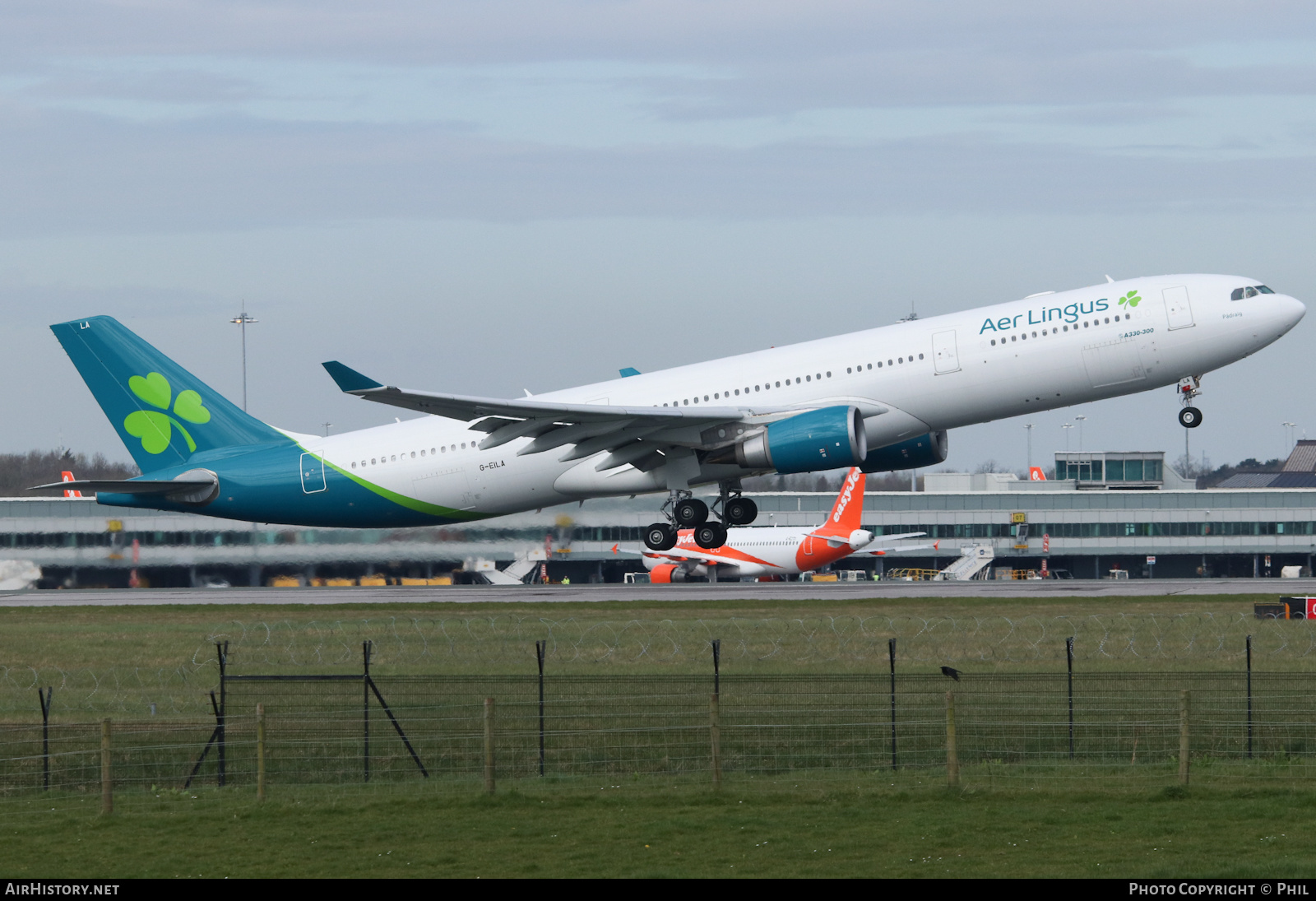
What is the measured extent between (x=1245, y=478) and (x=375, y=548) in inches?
4710

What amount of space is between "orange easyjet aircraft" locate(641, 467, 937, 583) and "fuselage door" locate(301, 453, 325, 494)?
3605cm

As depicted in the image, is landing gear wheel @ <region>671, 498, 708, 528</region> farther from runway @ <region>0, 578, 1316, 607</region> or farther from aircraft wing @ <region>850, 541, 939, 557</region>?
aircraft wing @ <region>850, 541, 939, 557</region>

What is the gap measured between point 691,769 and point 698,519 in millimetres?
15339

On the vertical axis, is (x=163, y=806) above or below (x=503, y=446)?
below

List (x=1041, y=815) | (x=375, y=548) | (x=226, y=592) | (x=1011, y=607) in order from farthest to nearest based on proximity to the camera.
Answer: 1. (x=226, y=592)
2. (x=375, y=548)
3. (x=1011, y=607)
4. (x=1041, y=815)

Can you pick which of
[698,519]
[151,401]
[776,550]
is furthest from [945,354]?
[776,550]

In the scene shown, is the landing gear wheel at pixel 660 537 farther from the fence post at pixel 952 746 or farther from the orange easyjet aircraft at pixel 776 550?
the orange easyjet aircraft at pixel 776 550

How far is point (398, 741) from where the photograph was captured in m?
21.8

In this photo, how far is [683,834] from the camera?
16.5 metres

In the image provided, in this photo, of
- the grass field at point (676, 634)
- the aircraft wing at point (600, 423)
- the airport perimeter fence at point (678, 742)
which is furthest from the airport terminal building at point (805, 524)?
the airport perimeter fence at point (678, 742)

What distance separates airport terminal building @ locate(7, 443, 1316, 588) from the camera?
53812 mm

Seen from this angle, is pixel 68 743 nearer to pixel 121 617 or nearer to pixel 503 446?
pixel 503 446

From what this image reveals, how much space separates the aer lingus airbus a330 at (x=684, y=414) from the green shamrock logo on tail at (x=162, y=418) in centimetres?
4

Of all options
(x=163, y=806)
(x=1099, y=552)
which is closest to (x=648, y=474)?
(x=163, y=806)
